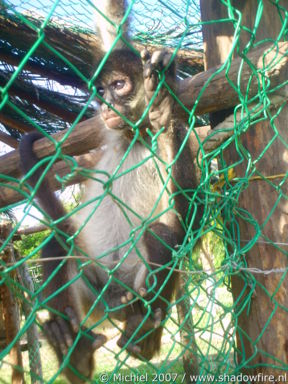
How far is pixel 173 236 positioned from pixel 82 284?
0.73 m

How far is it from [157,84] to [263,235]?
1.01 m

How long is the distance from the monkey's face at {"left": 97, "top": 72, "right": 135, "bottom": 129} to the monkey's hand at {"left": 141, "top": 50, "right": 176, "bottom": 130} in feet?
2.58

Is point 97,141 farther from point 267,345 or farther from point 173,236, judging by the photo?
point 267,345

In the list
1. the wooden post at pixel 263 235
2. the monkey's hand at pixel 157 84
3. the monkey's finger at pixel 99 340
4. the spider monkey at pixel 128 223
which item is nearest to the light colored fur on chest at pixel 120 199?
the spider monkey at pixel 128 223

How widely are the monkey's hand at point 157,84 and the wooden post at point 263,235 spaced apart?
45 centimetres

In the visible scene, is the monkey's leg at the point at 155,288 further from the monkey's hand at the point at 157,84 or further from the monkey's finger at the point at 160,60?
the monkey's finger at the point at 160,60

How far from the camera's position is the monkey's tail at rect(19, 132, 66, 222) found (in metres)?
2.80

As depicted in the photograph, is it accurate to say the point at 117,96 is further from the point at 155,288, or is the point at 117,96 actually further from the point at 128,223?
the point at 155,288

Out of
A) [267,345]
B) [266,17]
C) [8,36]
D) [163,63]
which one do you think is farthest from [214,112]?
[8,36]

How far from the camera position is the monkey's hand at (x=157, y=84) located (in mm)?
1962

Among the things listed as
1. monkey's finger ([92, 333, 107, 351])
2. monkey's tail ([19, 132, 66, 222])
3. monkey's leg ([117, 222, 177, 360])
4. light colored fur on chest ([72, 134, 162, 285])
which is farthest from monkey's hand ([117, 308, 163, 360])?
monkey's tail ([19, 132, 66, 222])

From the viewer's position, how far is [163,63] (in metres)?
2.00

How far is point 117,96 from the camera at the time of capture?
3.15 m

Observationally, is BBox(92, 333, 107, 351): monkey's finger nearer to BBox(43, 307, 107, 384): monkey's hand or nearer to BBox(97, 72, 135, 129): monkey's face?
BBox(43, 307, 107, 384): monkey's hand
